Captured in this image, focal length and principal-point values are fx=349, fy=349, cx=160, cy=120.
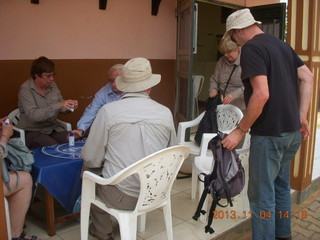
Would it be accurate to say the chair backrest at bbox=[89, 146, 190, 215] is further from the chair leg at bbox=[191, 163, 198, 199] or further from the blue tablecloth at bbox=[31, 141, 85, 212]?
the chair leg at bbox=[191, 163, 198, 199]

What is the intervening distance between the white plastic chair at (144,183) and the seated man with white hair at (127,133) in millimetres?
54

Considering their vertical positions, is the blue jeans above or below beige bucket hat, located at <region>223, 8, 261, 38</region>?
below

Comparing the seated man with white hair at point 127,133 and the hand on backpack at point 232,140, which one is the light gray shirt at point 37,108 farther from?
the hand on backpack at point 232,140

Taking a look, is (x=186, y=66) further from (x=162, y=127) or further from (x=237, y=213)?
(x=162, y=127)

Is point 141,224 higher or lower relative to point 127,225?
lower

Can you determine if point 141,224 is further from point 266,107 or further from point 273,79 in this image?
point 273,79

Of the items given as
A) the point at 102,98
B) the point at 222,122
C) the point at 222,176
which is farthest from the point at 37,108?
the point at 222,176

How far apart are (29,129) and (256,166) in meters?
2.09

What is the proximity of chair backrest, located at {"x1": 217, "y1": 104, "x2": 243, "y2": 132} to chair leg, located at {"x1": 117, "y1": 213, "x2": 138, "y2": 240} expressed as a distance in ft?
5.04

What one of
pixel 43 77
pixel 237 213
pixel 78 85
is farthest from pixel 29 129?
pixel 237 213

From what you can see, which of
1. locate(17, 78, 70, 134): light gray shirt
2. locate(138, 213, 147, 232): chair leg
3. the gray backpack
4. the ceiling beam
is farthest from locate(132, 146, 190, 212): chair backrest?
the ceiling beam

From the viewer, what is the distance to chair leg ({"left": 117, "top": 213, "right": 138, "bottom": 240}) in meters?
1.88

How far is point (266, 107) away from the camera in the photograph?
197 centimetres

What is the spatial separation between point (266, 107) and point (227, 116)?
4.13 feet
